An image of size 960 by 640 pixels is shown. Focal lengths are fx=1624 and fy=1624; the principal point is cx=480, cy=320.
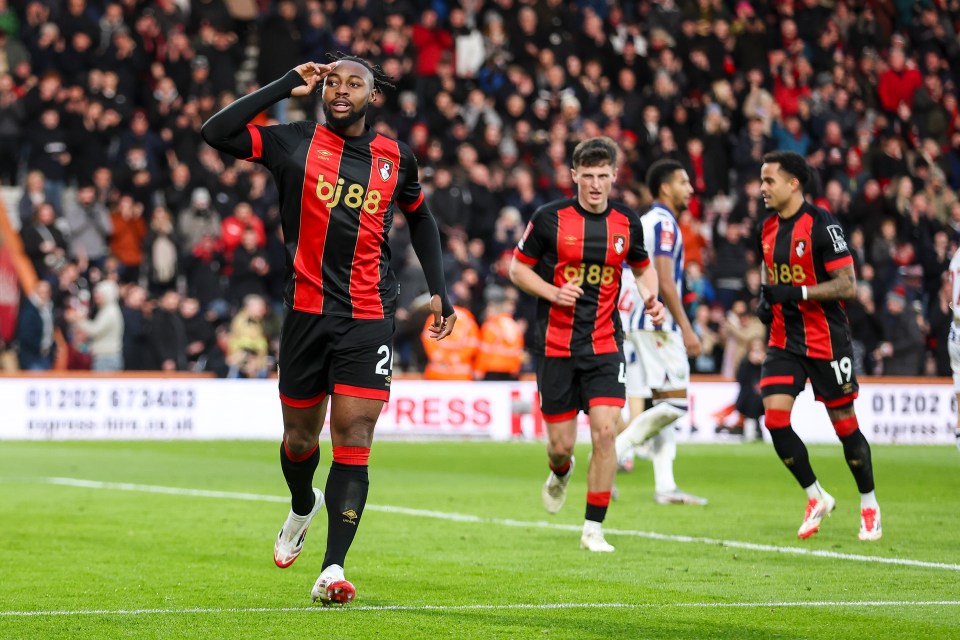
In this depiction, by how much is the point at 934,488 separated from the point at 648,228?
449 cm

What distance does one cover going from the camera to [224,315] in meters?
23.8

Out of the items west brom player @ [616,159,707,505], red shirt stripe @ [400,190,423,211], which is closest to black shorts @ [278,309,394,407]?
red shirt stripe @ [400,190,423,211]

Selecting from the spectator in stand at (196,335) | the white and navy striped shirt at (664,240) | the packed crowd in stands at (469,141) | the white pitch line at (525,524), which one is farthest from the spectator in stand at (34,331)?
the white and navy striped shirt at (664,240)

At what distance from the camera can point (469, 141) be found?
26188 millimetres

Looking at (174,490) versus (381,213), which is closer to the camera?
(381,213)

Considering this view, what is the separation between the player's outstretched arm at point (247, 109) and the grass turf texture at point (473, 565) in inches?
80.8

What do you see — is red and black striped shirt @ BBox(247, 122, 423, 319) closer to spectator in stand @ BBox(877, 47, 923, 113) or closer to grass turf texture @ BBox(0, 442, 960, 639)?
grass turf texture @ BBox(0, 442, 960, 639)

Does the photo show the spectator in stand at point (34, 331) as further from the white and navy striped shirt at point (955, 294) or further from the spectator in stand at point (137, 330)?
the white and navy striped shirt at point (955, 294)

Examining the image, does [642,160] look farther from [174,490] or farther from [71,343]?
[174,490]

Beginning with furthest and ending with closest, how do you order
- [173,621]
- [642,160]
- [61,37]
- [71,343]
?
[642,160], [61,37], [71,343], [173,621]

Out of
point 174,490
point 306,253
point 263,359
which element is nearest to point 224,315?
point 263,359

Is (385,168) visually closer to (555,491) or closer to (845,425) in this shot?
(555,491)

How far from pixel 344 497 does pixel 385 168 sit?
153cm

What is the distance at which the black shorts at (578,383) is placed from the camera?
9.84m
